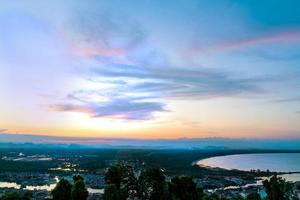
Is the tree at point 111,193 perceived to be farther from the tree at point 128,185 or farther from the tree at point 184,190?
the tree at point 184,190

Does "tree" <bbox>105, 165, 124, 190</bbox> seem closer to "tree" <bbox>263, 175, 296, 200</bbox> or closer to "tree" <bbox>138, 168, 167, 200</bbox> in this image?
"tree" <bbox>138, 168, 167, 200</bbox>

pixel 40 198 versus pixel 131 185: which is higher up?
pixel 131 185

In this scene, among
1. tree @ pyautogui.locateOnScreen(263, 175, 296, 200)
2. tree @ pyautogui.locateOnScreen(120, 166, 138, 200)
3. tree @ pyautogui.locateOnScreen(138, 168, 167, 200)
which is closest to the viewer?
tree @ pyautogui.locateOnScreen(120, 166, 138, 200)

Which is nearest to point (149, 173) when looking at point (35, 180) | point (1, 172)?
point (35, 180)

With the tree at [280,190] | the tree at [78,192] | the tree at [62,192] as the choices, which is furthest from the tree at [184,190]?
→ the tree at [62,192]

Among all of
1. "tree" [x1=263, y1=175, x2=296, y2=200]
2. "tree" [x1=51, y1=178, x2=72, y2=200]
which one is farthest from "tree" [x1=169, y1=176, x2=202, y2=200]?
"tree" [x1=51, y1=178, x2=72, y2=200]

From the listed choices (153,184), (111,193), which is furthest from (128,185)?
(153,184)

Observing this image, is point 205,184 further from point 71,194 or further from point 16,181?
point 71,194

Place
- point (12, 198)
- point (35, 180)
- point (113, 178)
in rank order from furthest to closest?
point (35, 180) → point (113, 178) → point (12, 198)
